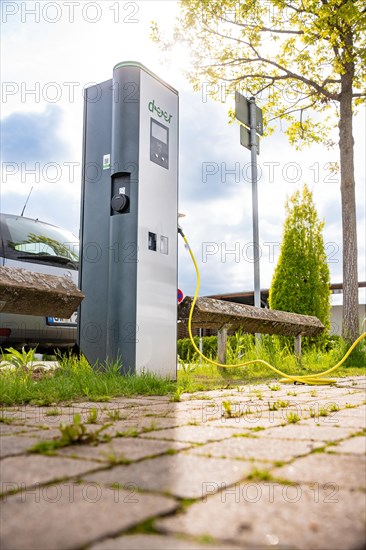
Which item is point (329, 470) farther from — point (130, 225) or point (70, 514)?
point (130, 225)

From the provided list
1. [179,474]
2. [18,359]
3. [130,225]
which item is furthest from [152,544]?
[18,359]

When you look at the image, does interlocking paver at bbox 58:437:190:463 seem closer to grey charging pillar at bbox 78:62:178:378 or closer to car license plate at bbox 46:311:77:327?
grey charging pillar at bbox 78:62:178:378

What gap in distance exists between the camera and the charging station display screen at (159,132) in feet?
15.9

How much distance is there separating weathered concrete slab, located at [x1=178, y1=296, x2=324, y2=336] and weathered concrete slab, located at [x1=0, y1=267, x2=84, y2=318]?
1288 mm

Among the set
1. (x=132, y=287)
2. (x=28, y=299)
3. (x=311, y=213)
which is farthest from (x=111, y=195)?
(x=311, y=213)

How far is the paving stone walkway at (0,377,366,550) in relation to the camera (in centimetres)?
104

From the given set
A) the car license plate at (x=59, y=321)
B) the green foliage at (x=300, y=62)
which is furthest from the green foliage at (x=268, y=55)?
the car license plate at (x=59, y=321)

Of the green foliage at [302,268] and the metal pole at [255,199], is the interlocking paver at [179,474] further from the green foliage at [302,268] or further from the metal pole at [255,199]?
the green foliage at [302,268]

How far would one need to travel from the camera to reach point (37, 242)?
605 cm

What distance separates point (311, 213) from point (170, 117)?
745 cm

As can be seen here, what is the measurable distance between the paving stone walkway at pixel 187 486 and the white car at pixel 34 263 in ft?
11.0

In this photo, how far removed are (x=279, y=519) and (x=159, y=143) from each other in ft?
13.6

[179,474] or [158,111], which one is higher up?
[158,111]

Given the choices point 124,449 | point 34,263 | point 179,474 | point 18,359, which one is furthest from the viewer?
point 34,263
